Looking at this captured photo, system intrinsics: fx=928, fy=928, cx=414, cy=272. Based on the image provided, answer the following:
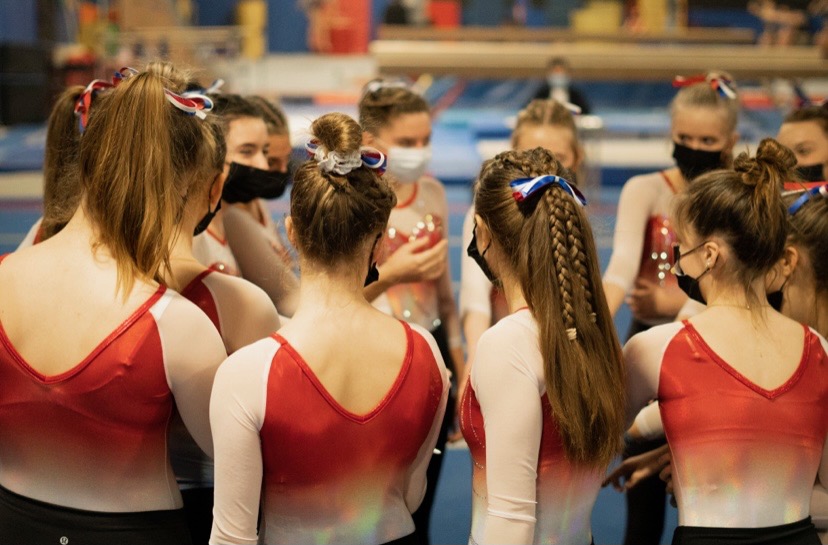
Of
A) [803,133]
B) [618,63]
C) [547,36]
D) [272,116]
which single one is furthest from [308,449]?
[547,36]

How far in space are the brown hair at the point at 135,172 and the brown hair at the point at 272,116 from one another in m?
1.17

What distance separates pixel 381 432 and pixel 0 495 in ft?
2.47

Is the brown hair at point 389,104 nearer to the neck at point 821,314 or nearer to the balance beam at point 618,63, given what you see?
the neck at point 821,314

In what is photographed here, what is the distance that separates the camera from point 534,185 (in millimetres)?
1750

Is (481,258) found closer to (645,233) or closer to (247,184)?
(247,184)

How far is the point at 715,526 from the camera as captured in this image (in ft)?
6.03

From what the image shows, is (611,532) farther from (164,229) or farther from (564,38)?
(564,38)

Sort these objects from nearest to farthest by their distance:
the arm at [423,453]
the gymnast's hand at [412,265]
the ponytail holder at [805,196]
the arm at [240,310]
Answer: the arm at [423,453] → the arm at [240,310] → the ponytail holder at [805,196] → the gymnast's hand at [412,265]

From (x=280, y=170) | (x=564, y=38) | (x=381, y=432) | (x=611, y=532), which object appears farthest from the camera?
(x=564, y=38)

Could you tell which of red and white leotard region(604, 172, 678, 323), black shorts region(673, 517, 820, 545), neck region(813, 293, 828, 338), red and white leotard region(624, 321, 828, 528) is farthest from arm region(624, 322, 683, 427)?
red and white leotard region(604, 172, 678, 323)

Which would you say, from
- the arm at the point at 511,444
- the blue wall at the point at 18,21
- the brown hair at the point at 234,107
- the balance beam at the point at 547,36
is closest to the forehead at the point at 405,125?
the brown hair at the point at 234,107

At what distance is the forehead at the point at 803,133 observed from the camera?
9.86 ft

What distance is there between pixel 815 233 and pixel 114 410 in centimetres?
169

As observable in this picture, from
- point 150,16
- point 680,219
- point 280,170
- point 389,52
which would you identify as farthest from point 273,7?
point 680,219
